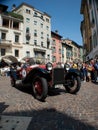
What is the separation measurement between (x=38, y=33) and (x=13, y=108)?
146 feet

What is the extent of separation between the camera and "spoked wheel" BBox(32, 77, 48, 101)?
637 cm

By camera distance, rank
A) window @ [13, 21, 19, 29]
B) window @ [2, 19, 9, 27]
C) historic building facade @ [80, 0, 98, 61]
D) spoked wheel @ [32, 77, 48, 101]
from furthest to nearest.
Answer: window @ [13, 21, 19, 29] → window @ [2, 19, 9, 27] → historic building facade @ [80, 0, 98, 61] → spoked wheel @ [32, 77, 48, 101]

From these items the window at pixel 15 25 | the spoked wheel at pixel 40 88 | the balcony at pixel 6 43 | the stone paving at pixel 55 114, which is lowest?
the stone paving at pixel 55 114

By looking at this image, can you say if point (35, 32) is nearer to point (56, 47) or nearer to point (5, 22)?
point (5, 22)

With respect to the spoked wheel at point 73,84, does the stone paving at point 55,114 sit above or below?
below

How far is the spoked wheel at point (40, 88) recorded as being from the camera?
637 centimetres

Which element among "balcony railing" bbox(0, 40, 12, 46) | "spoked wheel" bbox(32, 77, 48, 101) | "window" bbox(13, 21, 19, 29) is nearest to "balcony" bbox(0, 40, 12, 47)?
"balcony railing" bbox(0, 40, 12, 46)

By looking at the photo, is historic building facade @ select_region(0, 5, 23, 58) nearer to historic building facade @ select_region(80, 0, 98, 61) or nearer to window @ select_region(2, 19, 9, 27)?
window @ select_region(2, 19, 9, 27)

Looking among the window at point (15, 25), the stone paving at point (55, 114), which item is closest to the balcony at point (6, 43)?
the window at point (15, 25)

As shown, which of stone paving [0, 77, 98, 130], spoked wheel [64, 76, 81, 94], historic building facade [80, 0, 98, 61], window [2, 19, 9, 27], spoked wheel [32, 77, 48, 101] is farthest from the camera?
window [2, 19, 9, 27]

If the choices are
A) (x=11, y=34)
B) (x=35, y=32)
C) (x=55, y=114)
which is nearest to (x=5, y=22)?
(x=11, y=34)

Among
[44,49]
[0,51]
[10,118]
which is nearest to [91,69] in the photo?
[10,118]

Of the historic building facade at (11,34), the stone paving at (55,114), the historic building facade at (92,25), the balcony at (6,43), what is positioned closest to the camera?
the stone paving at (55,114)

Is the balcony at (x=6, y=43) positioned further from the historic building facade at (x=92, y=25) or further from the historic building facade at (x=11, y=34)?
the historic building facade at (x=92, y=25)
